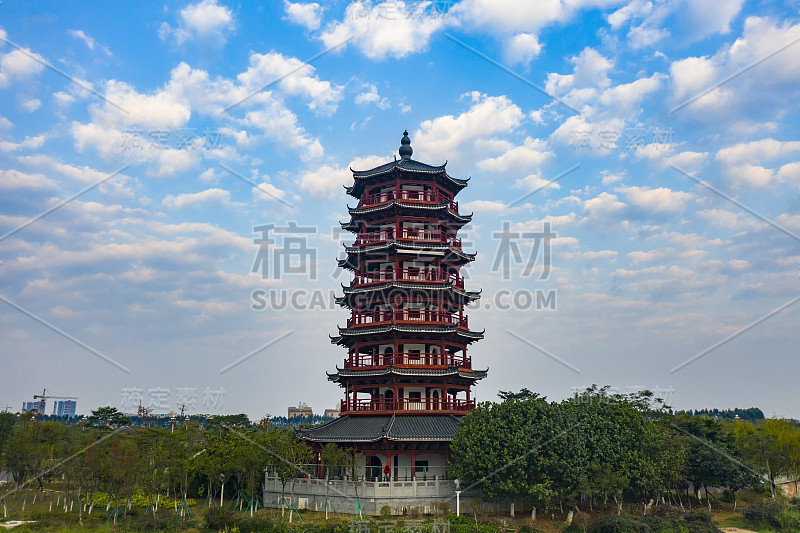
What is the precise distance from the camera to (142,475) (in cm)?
3709

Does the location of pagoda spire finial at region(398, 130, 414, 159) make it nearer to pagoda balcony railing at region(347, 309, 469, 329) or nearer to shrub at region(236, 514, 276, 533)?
pagoda balcony railing at region(347, 309, 469, 329)

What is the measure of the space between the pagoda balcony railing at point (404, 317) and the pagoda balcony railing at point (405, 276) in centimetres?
253

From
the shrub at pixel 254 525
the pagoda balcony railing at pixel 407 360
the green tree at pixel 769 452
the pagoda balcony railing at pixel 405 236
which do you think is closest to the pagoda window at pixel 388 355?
the pagoda balcony railing at pixel 407 360

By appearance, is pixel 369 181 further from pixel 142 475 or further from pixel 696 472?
pixel 696 472

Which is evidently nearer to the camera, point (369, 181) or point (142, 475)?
point (142, 475)

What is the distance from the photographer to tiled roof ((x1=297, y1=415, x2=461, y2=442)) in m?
36.3

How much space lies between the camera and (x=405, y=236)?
147ft

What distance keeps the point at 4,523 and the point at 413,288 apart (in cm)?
3069

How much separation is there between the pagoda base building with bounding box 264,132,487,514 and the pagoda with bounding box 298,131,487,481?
0.26 ft

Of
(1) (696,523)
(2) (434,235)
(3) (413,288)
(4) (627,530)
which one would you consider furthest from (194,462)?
(1) (696,523)

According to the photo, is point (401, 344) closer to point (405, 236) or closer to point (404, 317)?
point (404, 317)

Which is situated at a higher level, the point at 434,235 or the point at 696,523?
the point at 434,235

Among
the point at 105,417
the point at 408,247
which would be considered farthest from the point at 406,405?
the point at 105,417

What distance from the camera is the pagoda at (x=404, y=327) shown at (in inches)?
1503
